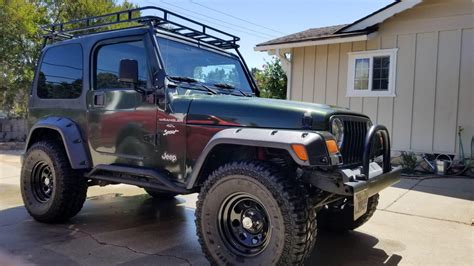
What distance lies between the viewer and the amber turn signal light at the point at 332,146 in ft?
10.2

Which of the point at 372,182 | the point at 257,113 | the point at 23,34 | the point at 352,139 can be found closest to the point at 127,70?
the point at 257,113

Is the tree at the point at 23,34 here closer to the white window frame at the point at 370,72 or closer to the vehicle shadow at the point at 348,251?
the white window frame at the point at 370,72

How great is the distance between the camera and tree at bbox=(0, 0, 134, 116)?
1335cm

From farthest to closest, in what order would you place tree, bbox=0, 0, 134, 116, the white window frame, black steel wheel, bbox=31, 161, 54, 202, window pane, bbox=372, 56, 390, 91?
tree, bbox=0, 0, 134, 116 → window pane, bbox=372, 56, 390, 91 → the white window frame → black steel wheel, bbox=31, 161, 54, 202

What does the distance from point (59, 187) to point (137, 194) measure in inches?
83.5

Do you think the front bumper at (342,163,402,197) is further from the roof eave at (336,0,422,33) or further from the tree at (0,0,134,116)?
the tree at (0,0,134,116)

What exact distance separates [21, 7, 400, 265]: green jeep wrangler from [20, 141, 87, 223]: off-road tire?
14 millimetres

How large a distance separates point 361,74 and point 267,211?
7.84 m

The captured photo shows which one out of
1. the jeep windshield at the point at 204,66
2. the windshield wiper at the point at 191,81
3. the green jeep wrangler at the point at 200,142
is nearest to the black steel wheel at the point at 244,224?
the green jeep wrangler at the point at 200,142

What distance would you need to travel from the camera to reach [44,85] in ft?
17.0

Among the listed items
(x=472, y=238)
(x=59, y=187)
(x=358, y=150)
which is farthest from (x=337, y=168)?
(x=59, y=187)

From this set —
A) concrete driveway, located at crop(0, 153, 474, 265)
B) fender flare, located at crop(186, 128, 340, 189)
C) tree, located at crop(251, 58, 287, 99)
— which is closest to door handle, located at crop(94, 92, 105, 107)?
concrete driveway, located at crop(0, 153, 474, 265)

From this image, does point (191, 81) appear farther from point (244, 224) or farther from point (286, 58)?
point (286, 58)

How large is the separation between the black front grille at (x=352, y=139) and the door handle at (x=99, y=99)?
8.21ft
